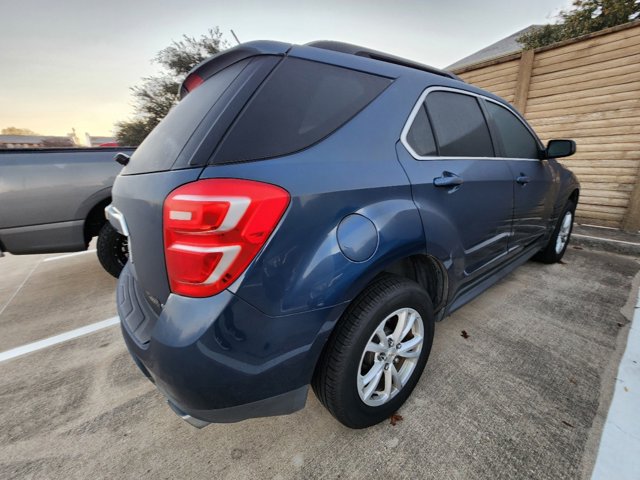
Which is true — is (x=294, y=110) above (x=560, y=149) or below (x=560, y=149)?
above

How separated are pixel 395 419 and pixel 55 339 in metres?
2.66

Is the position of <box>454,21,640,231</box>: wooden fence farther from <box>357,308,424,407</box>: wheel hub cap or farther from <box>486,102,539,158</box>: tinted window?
<box>357,308,424,407</box>: wheel hub cap

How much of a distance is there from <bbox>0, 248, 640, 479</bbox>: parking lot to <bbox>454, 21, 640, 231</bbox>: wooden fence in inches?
128

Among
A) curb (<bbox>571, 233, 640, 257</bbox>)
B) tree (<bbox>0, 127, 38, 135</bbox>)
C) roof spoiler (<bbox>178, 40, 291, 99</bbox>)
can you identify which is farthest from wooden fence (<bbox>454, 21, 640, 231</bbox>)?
A: tree (<bbox>0, 127, 38, 135</bbox>)

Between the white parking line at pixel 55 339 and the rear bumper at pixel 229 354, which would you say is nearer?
the rear bumper at pixel 229 354

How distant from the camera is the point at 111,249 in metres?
3.00

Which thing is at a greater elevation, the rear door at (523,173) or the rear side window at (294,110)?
the rear side window at (294,110)

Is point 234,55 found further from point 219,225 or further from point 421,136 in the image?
point 421,136

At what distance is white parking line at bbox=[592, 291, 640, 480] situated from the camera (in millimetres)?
1278

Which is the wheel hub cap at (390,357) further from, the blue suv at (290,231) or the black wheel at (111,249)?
the black wheel at (111,249)

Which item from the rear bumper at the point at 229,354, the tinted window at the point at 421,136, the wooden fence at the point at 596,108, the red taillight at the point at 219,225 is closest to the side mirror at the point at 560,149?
the tinted window at the point at 421,136

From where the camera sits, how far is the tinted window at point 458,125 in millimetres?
1659

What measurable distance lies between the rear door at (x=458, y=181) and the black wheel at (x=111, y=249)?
2.85 metres

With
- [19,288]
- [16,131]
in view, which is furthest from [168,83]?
[16,131]
